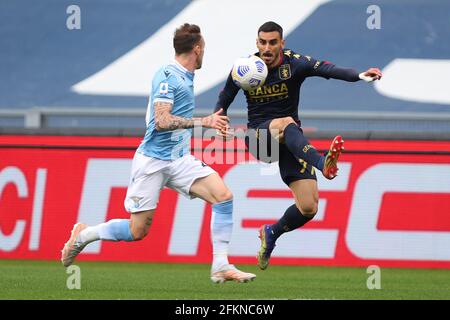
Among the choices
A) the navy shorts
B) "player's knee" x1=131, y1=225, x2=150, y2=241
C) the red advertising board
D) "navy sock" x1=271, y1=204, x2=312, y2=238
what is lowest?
the red advertising board

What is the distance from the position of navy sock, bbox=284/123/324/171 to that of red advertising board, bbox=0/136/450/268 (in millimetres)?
4043

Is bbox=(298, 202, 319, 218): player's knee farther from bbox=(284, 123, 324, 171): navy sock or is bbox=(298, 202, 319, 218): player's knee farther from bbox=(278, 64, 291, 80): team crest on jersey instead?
bbox=(278, 64, 291, 80): team crest on jersey

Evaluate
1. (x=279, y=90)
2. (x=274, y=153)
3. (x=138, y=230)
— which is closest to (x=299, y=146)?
(x=274, y=153)

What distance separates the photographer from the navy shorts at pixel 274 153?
10016mm

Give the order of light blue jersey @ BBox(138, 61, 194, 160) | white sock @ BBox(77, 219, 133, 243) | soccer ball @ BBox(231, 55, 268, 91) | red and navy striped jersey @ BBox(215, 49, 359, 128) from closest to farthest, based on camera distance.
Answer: light blue jersey @ BBox(138, 61, 194, 160) < white sock @ BBox(77, 219, 133, 243) < soccer ball @ BBox(231, 55, 268, 91) < red and navy striped jersey @ BBox(215, 49, 359, 128)

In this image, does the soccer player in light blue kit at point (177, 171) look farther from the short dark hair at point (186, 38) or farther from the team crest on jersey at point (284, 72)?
the team crest on jersey at point (284, 72)

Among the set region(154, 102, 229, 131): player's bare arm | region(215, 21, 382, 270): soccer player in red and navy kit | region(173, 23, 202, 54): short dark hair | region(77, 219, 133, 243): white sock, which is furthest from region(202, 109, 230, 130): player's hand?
region(77, 219, 133, 243): white sock

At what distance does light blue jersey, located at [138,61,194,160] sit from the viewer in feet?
29.7

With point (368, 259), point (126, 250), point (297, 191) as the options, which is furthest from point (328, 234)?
point (297, 191)

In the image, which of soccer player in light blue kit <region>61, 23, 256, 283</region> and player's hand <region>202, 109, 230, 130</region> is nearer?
player's hand <region>202, 109, 230, 130</region>

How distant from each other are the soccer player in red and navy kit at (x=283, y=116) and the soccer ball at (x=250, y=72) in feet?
0.71

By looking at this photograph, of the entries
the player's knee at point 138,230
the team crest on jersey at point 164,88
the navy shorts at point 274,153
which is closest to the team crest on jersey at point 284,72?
the navy shorts at point 274,153

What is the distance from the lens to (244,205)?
13.9 m

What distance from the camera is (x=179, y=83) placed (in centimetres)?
909
